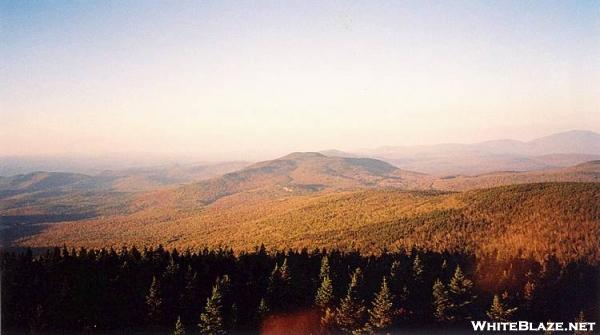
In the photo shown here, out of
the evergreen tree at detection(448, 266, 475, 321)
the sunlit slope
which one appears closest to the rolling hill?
the sunlit slope

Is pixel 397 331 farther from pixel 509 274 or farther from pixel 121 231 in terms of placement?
pixel 121 231

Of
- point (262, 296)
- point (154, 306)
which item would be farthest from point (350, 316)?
point (154, 306)

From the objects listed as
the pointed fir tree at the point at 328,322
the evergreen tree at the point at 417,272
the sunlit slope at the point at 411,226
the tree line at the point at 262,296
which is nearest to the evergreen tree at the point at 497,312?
the tree line at the point at 262,296

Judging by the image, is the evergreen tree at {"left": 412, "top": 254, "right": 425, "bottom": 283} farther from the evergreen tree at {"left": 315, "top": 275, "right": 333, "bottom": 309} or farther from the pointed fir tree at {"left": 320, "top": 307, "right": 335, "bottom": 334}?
the pointed fir tree at {"left": 320, "top": 307, "right": 335, "bottom": 334}

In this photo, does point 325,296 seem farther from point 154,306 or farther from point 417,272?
point 154,306

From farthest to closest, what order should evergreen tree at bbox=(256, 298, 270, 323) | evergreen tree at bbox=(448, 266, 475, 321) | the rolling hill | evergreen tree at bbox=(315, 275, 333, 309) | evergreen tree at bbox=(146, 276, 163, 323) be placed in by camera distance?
1. the rolling hill
2. evergreen tree at bbox=(448, 266, 475, 321)
3. evergreen tree at bbox=(315, 275, 333, 309)
4. evergreen tree at bbox=(256, 298, 270, 323)
5. evergreen tree at bbox=(146, 276, 163, 323)

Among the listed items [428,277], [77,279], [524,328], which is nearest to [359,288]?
[428,277]
